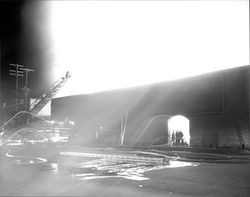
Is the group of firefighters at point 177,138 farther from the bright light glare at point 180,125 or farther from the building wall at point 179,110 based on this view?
the building wall at point 179,110

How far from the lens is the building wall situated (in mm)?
23797

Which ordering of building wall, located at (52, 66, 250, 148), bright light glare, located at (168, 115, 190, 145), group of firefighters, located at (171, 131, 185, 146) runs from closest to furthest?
building wall, located at (52, 66, 250, 148) < bright light glare, located at (168, 115, 190, 145) < group of firefighters, located at (171, 131, 185, 146)

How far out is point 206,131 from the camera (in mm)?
25422

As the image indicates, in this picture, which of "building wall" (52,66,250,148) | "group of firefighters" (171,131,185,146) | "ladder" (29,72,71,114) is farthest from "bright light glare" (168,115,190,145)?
"ladder" (29,72,71,114)

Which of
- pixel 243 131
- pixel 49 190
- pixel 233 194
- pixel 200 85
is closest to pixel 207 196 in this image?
pixel 233 194

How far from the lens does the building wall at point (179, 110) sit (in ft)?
78.1

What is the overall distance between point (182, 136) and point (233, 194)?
20354 millimetres

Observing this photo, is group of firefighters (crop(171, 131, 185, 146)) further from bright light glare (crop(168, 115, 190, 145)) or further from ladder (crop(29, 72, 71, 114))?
ladder (crop(29, 72, 71, 114))

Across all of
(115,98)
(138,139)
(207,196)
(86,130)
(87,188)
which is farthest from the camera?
(86,130)

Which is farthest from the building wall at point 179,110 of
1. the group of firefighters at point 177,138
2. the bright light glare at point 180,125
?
the group of firefighters at point 177,138

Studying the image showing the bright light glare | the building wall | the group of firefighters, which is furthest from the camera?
the group of firefighters

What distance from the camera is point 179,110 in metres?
27.5

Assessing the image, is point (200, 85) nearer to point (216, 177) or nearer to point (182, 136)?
point (182, 136)

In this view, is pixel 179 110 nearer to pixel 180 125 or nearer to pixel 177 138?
pixel 180 125
